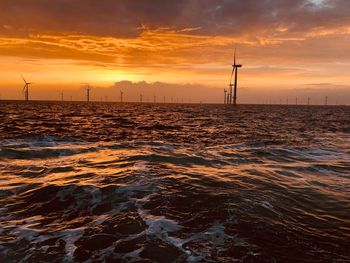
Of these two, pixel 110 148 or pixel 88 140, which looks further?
pixel 88 140

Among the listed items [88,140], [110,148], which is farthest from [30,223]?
[88,140]

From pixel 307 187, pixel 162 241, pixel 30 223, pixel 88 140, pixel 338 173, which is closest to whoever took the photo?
pixel 162 241

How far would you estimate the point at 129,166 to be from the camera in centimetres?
1680

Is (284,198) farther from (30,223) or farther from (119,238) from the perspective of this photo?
(30,223)

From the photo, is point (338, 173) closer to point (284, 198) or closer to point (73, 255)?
point (284, 198)

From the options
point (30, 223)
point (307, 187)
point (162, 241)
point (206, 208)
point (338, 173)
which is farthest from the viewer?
point (338, 173)

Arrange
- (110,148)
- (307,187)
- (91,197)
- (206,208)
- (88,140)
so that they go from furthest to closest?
(88,140) → (110,148) → (307,187) → (91,197) → (206,208)

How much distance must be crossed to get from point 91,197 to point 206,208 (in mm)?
4088

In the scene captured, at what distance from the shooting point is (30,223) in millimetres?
9094

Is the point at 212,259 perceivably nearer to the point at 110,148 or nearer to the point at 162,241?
the point at 162,241

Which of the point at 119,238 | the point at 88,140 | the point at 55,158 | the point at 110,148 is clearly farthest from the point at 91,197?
the point at 88,140

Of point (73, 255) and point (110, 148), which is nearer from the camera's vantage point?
point (73, 255)

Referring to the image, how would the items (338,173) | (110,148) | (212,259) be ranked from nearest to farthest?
(212,259)
(338,173)
(110,148)

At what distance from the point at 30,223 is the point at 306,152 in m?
19.7
